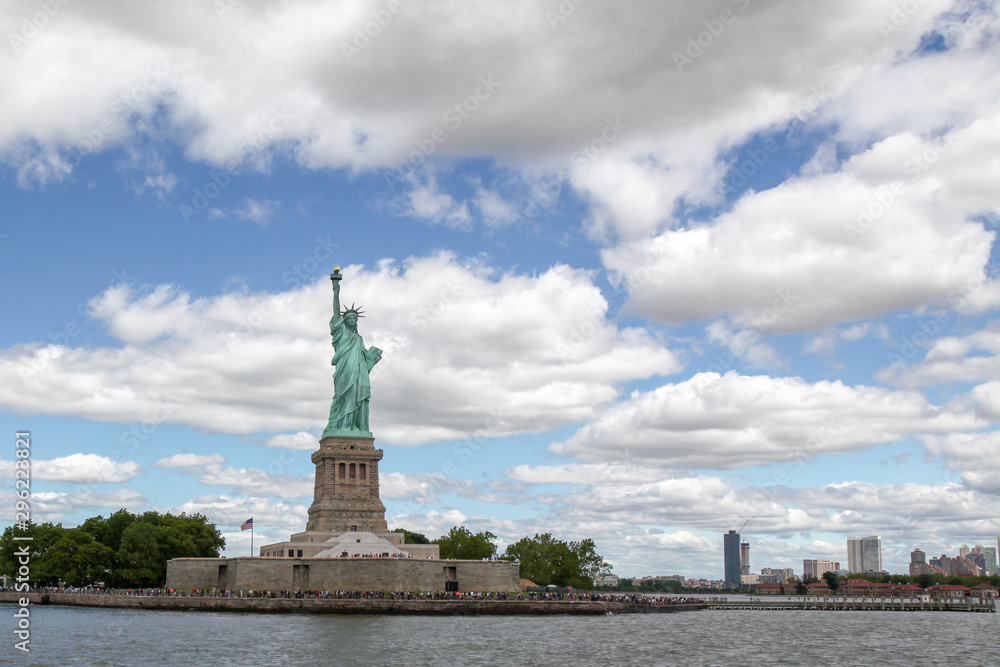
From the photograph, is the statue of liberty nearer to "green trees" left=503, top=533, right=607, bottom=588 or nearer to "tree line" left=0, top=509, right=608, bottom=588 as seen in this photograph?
"tree line" left=0, top=509, right=608, bottom=588

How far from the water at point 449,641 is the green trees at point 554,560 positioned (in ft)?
108

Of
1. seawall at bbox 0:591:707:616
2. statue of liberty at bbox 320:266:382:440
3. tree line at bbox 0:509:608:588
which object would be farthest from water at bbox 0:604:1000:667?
statue of liberty at bbox 320:266:382:440

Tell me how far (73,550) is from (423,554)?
1301 inches

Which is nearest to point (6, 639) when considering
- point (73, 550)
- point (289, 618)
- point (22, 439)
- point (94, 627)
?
point (94, 627)

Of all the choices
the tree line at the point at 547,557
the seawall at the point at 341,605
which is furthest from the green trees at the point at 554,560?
the seawall at the point at 341,605

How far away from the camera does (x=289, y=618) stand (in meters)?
63.4

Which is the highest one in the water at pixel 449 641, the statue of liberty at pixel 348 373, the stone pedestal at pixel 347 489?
the statue of liberty at pixel 348 373

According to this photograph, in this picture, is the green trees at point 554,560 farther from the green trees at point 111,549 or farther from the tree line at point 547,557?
the green trees at point 111,549

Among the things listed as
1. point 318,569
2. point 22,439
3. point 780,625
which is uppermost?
point 22,439

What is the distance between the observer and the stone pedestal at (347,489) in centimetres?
8206

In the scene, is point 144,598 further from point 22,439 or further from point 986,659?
point 986,659

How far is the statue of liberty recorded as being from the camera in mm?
86625

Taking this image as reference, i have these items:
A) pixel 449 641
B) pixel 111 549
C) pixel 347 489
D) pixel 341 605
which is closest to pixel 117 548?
pixel 111 549

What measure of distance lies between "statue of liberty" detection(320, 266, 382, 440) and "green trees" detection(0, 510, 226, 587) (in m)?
18.0
